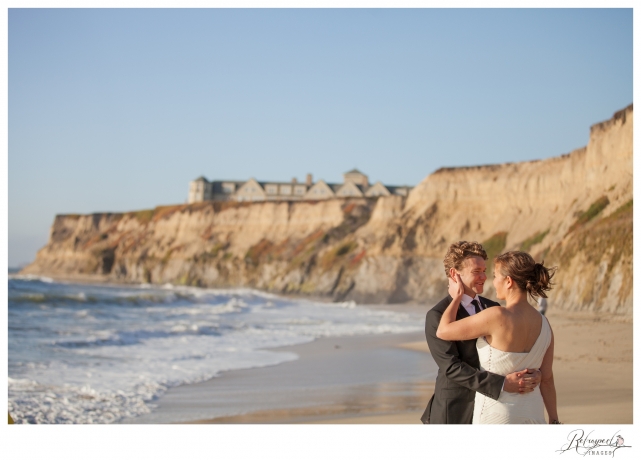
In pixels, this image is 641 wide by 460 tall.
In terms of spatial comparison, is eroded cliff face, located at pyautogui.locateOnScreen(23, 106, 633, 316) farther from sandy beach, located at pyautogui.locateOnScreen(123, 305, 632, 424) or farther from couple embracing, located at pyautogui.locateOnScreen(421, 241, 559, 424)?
couple embracing, located at pyautogui.locateOnScreen(421, 241, 559, 424)

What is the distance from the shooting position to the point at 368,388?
9844mm

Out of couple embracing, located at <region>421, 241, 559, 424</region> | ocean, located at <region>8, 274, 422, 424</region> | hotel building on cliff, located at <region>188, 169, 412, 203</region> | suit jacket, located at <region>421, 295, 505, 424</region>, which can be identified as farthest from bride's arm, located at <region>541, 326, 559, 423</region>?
hotel building on cliff, located at <region>188, 169, 412, 203</region>

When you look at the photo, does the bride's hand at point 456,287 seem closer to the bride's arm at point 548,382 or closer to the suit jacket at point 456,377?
the suit jacket at point 456,377

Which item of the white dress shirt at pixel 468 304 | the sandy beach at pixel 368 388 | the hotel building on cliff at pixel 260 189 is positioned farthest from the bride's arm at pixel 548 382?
the hotel building on cliff at pixel 260 189

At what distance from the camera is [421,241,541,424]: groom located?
10.9 feet

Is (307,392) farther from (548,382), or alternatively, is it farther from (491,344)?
(491,344)

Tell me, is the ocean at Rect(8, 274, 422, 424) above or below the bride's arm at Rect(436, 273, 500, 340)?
below

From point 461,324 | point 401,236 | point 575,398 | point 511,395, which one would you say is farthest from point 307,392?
point 401,236

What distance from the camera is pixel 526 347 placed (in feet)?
11.0

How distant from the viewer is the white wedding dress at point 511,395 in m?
3.34

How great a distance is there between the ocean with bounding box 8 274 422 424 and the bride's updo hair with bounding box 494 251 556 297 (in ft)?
19.6
